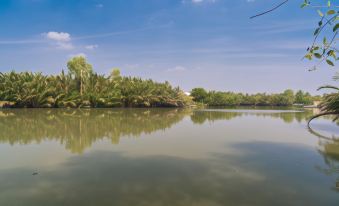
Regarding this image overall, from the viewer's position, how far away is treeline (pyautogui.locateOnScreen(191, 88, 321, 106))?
206 ft

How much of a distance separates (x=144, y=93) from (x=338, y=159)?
3106 centimetres

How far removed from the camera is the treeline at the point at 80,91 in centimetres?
2673

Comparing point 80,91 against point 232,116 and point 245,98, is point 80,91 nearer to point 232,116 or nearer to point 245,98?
point 232,116

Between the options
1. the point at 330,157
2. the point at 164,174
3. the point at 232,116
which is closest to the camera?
the point at 164,174

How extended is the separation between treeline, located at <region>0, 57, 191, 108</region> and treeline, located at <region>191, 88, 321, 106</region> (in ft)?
69.4

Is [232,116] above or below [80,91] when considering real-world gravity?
below

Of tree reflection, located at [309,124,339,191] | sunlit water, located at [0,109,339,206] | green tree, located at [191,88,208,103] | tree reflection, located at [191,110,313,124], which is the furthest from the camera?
green tree, located at [191,88,208,103]

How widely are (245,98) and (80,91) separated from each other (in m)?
60.8

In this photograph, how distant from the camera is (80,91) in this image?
31.1 metres

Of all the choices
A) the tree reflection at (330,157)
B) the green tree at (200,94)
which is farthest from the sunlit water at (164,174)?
the green tree at (200,94)

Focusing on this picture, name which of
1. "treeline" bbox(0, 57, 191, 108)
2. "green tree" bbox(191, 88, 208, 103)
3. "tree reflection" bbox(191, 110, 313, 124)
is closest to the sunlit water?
"tree reflection" bbox(191, 110, 313, 124)

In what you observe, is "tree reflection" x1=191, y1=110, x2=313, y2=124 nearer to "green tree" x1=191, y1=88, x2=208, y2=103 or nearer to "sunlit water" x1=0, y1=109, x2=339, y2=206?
"sunlit water" x1=0, y1=109, x2=339, y2=206

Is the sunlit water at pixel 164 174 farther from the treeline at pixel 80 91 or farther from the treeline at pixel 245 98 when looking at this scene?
the treeline at pixel 245 98

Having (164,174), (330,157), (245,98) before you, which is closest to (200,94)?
(245,98)
